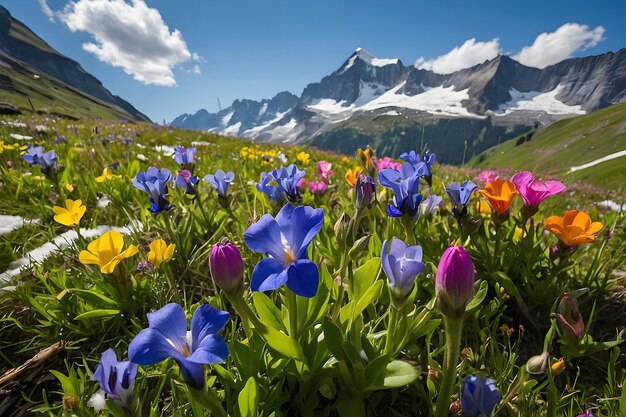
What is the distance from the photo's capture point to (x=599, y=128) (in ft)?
314

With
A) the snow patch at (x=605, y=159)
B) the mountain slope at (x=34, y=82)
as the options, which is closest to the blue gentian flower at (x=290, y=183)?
the mountain slope at (x=34, y=82)

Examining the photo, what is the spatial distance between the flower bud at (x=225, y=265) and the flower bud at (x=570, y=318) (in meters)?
1.70

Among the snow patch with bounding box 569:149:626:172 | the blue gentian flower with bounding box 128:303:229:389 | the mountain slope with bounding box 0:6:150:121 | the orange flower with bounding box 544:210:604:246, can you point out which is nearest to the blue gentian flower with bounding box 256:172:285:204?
the blue gentian flower with bounding box 128:303:229:389

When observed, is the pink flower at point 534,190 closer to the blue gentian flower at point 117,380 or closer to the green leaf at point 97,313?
the blue gentian flower at point 117,380

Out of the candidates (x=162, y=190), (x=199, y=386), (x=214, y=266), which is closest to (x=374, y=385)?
(x=199, y=386)

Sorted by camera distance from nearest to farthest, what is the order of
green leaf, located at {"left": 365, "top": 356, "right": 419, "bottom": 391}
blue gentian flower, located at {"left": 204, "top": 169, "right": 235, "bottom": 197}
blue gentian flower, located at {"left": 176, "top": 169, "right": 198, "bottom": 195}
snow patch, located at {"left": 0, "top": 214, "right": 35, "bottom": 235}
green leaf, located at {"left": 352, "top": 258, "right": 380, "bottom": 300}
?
1. green leaf, located at {"left": 365, "top": 356, "right": 419, "bottom": 391}
2. green leaf, located at {"left": 352, "top": 258, "right": 380, "bottom": 300}
3. blue gentian flower, located at {"left": 204, "top": 169, "right": 235, "bottom": 197}
4. blue gentian flower, located at {"left": 176, "top": 169, "right": 198, "bottom": 195}
5. snow patch, located at {"left": 0, "top": 214, "right": 35, "bottom": 235}

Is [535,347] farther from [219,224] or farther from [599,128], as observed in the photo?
[599,128]

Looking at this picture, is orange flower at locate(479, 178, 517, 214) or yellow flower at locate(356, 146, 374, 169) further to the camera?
yellow flower at locate(356, 146, 374, 169)

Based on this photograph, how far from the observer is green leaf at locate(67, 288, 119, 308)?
2246 mm

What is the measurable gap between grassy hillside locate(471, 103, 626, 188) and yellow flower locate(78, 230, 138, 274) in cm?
7897

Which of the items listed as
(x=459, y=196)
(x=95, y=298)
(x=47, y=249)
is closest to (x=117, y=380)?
(x=95, y=298)

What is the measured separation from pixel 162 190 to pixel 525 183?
262cm

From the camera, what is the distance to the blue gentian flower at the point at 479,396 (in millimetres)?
1503

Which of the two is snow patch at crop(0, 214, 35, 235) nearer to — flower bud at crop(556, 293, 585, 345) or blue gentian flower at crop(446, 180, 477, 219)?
blue gentian flower at crop(446, 180, 477, 219)
